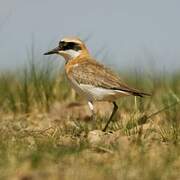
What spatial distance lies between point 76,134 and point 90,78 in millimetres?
1073

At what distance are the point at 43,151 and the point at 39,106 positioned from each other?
13.2ft

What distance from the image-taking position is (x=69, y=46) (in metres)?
9.10

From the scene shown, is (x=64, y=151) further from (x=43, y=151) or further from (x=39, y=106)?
(x=39, y=106)

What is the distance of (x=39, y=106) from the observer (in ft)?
32.2

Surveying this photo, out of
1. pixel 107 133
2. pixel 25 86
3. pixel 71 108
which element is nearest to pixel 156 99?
pixel 71 108

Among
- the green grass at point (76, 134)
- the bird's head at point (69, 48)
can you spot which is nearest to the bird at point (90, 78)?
the bird's head at point (69, 48)

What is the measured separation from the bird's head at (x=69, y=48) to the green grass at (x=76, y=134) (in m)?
0.80

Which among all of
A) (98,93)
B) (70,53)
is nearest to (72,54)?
(70,53)

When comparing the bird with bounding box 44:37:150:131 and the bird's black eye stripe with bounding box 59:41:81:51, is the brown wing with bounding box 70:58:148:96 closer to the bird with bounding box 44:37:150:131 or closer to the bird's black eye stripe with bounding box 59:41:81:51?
the bird with bounding box 44:37:150:131

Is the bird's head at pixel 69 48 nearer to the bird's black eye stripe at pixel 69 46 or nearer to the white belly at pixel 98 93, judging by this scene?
the bird's black eye stripe at pixel 69 46

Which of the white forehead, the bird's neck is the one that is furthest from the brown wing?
the white forehead

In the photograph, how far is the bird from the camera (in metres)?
8.15

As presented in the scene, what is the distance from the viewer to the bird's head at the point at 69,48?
357 inches

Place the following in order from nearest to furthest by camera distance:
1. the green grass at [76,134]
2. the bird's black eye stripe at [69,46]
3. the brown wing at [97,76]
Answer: the green grass at [76,134]
the brown wing at [97,76]
the bird's black eye stripe at [69,46]
